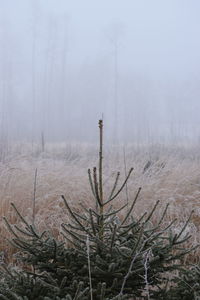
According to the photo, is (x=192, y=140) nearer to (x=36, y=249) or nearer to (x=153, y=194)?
(x=153, y=194)

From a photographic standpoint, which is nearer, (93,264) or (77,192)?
(93,264)

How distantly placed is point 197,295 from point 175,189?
2734mm

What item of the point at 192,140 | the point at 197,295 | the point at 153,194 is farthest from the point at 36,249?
the point at 192,140

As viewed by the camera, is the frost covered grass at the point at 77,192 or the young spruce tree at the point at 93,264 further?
the frost covered grass at the point at 77,192

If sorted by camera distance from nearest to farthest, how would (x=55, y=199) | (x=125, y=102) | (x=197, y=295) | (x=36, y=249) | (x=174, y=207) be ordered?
(x=197, y=295), (x=36, y=249), (x=174, y=207), (x=55, y=199), (x=125, y=102)

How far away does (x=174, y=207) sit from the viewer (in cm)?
316

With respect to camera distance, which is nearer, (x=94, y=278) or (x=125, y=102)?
(x=94, y=278)

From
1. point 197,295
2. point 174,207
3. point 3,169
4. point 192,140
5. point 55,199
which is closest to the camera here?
point 197,295

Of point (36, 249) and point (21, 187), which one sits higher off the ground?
point (36, 249)

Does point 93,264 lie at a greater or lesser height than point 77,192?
greater

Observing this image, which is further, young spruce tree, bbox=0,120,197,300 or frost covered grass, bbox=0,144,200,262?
frost covered grass, bbox=0,144,200,262

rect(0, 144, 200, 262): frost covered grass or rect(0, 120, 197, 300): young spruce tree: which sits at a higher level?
rect(0, 120, 197, 300): young spruce tree

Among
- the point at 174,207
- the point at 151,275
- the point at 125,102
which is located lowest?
the point at 174,207

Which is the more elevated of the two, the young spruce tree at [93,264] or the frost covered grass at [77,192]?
the young spruce tree at [93,264]
